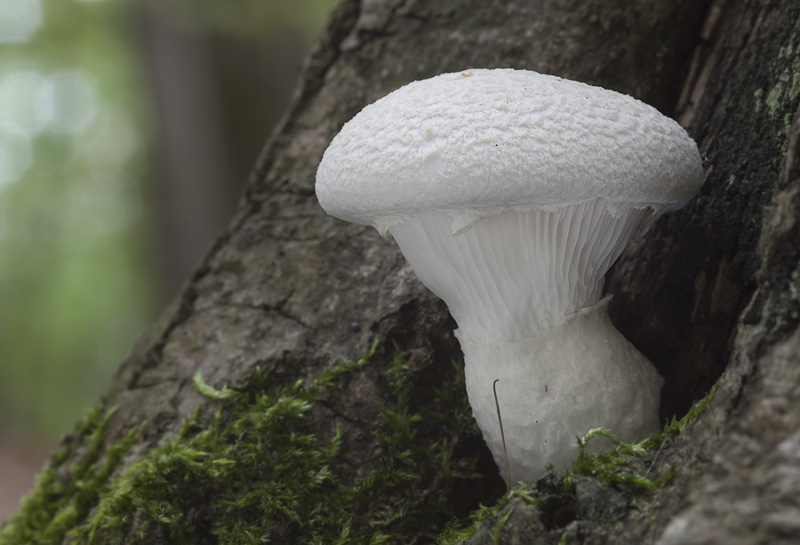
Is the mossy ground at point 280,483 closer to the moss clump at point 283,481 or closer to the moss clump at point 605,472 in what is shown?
the moss clump at point 283,481

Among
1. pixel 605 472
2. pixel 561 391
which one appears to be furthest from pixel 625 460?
pixel 561 391

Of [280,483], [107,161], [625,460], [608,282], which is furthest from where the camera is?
[107,161]

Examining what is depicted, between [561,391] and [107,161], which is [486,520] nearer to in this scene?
[561,391]

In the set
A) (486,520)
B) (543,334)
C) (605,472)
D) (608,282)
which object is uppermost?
(608,282)

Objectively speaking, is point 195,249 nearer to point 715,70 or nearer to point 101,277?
point 715,70

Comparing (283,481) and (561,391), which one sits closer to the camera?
(561,391)

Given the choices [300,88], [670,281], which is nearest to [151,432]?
[300,88]

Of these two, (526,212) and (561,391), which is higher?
(526,212)
